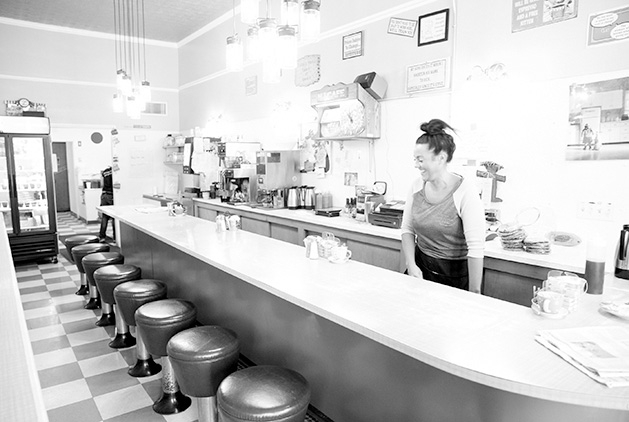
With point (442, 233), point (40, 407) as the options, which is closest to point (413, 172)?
point (442, 233)

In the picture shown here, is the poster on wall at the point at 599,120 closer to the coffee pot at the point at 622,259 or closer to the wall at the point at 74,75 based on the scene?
the coffee pot at the point at 622,259

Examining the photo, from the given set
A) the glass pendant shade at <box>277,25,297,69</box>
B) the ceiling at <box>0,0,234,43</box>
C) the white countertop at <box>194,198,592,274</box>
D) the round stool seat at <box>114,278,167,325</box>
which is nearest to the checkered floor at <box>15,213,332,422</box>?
the round stool seat at <box>114,278,167,325</box>

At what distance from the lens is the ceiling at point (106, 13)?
22.1ft

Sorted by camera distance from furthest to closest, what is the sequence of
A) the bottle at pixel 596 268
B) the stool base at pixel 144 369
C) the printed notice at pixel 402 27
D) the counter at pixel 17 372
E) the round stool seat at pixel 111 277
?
the printed notice at pixel 402 27
the round stool seat at pixel 111 277
the stool base at pixel 144 369
the bottle at pixel 596 268
the counter at pixel 17 372

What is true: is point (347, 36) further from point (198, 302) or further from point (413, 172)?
point (198, 302)

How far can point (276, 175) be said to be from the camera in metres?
5.96

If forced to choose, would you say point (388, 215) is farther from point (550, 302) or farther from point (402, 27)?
point (550, 302)

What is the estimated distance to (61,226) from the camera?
10.5 meters

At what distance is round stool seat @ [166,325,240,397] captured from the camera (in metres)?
2.13

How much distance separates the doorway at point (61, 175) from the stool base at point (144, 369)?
10981mm

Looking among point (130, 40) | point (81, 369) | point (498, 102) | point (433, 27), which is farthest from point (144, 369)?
point (130, 40)

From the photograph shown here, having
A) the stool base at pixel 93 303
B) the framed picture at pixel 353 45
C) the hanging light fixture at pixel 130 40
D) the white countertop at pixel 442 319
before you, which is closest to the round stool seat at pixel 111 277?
the white countertop at pixel 442 319

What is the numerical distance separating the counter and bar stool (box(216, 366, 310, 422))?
29.4 inches

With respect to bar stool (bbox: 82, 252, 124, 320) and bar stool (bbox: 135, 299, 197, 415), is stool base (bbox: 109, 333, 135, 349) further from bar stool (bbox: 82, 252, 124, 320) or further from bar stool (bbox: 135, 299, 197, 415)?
bar stool (bbox: 135, 299, 197, 415)
